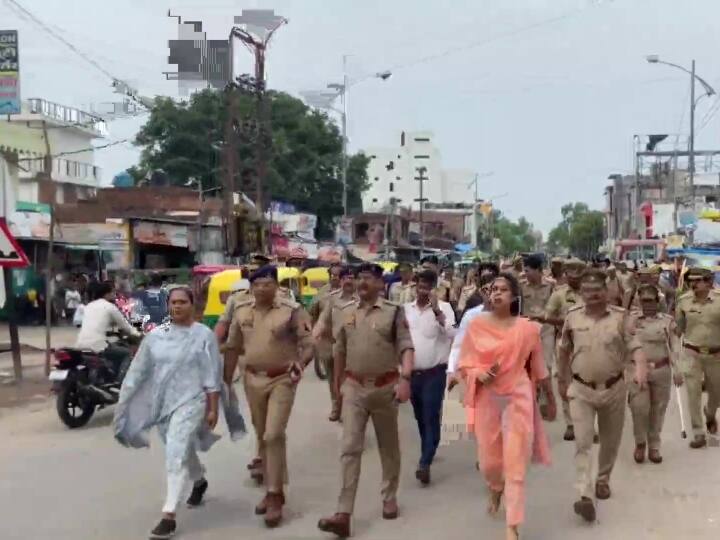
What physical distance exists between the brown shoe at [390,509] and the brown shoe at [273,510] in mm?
704

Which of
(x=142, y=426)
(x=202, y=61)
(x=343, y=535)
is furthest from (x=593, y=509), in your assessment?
(x=202, y=61)

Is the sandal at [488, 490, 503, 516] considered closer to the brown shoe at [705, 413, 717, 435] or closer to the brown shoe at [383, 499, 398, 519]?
the brown shoe at [383, 499, 398, 519]

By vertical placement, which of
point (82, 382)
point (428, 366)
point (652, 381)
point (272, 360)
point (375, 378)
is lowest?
point (82, 382)

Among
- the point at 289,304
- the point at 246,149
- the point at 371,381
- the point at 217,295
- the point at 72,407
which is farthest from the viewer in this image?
the point at 246,149

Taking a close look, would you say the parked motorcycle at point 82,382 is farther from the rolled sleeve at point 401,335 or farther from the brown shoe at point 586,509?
the brown shoe at point 586,509

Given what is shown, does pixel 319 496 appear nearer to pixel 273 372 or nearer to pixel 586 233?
pixel 273 372

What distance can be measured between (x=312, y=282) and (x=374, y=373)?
14.4 metres

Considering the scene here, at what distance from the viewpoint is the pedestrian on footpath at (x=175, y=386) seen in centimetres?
673

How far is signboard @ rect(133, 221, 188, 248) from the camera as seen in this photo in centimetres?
3312

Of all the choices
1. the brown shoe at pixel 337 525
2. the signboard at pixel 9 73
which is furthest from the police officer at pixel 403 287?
the signboard at pixel 9 73

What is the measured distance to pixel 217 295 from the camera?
17625 millimetres

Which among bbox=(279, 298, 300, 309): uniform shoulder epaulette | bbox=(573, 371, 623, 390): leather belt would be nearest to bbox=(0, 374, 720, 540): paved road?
bbox=(573, 371, 623, 390): leather belt

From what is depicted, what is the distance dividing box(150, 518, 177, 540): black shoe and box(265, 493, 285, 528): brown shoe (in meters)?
0.66

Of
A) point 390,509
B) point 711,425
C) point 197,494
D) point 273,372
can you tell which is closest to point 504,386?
point 390,509
